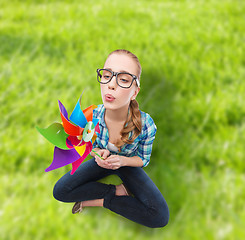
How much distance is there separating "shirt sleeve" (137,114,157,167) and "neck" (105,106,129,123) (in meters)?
0.11

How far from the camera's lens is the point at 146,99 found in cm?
243

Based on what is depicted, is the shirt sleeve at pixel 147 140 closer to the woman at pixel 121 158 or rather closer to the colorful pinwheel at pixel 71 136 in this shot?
the woman at pixel 121 158

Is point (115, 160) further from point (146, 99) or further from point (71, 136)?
point (146, 99)

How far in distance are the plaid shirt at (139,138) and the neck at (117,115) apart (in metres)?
0.03

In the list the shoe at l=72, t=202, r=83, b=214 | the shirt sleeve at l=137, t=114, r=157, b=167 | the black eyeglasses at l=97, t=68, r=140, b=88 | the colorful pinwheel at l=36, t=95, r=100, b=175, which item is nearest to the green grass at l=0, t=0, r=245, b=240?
the shoe at l=72, t=202, r=83, b=214

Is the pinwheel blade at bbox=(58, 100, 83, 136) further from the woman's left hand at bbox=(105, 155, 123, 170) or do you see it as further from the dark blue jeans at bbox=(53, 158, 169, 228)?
the dark blue jeans at bbox=(53, 158, 169, 228)

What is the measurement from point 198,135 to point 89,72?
36.6 inches

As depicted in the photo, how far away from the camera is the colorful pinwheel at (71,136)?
149 cm

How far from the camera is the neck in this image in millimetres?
1620

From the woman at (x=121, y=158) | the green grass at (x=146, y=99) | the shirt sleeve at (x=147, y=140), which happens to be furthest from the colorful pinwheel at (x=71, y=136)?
the green grass at (x=146, y=99)

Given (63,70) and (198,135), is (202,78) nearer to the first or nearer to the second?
(198,135)

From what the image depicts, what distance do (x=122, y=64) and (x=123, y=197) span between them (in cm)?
66

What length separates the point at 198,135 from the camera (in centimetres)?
223

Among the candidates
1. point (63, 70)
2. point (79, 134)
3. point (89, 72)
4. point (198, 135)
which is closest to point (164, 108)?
point (198, 135)
